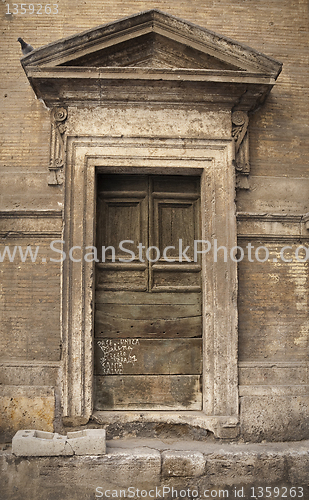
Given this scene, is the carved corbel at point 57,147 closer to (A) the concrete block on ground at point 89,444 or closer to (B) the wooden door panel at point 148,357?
(B) the wooden door panel at point 148,357

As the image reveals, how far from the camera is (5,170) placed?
4.97m

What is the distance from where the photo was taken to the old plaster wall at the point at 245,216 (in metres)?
4.65

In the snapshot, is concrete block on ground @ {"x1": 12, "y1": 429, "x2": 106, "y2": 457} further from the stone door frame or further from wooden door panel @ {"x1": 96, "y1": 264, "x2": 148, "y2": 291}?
wooden door panel @ {"x1": 96, "y1": 264, "x2": 148, "y2": 291}

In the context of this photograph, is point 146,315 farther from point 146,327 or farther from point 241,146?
point 241,146

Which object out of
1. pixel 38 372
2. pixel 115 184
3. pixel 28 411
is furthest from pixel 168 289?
pixel 28 411

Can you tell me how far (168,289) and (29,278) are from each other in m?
1.68

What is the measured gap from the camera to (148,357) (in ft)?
15.9

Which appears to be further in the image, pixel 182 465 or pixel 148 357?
pixel 148 357

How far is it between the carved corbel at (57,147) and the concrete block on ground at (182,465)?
3347mm

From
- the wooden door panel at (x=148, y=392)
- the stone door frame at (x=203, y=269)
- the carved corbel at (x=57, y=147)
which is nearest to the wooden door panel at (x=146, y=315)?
the stone door frame at (x=203, y=269)

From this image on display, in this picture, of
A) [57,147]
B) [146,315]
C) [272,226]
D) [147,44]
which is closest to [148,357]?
[146,315]

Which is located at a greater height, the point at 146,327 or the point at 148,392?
the point at 146,327

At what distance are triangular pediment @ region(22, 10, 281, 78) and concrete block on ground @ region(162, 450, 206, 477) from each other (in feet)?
14.3

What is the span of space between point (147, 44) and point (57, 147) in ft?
5.51
